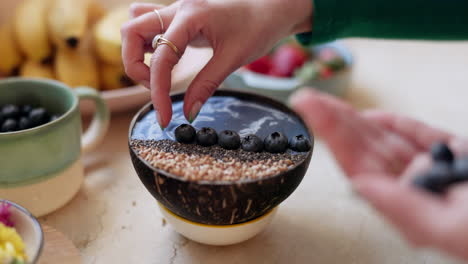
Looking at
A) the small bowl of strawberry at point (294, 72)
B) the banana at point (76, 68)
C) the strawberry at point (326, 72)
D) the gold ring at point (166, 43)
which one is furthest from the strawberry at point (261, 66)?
the gold ring at point (166, 43)

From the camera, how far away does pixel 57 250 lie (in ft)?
2.05

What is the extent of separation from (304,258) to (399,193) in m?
0.31

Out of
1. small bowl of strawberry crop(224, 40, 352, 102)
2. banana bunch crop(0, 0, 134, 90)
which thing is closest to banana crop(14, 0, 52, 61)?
banana bunch crop(0, 0, 134, 90)

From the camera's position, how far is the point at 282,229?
746mm

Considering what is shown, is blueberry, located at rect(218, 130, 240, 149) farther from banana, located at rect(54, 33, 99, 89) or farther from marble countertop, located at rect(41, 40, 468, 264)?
banana, located at rect(54, 33, 99, 89)

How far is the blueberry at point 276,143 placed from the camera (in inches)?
24.6

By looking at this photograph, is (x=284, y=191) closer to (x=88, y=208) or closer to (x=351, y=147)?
(x=351, y=147)

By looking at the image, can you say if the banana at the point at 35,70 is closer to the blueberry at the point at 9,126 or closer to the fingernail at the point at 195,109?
the blueberry at the point at 9,126

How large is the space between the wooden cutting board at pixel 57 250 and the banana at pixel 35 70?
496 mm

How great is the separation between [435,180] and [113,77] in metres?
0.78

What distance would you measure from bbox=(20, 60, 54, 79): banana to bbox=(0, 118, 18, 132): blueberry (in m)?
0.30

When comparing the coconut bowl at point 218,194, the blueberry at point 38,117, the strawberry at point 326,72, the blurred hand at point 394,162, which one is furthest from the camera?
the strawberry at point 326,72

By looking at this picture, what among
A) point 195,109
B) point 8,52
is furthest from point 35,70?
point 195,109

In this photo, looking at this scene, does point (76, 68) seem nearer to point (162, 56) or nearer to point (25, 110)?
point (25, 110)
